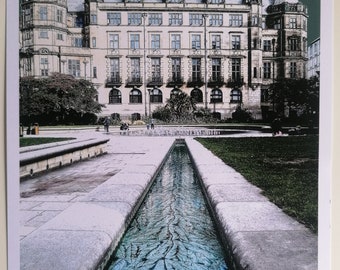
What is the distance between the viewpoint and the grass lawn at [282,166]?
226 centimetres

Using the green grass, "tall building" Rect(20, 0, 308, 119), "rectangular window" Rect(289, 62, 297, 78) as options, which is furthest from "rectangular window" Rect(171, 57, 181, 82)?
the green grass

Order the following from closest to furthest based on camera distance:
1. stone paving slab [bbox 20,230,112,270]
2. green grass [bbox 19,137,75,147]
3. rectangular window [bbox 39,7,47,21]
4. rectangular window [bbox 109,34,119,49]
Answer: stone paving slab [bbox 20,230,112,270]
green grass [bbox 19,137,75,147]
rectangular window [bbox 39,7,47,21]
rectangular window [bbox 109,34,119,49]

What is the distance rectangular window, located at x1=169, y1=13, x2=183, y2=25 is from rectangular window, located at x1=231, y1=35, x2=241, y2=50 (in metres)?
0.33

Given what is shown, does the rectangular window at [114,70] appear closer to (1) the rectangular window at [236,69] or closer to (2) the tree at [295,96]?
(1) the rectangular window at [236,69]

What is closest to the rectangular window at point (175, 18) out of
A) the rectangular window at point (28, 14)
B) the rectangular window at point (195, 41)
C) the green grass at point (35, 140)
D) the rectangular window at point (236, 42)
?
the rectangular window at point (195, 41)

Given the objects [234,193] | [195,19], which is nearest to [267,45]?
[195,19]

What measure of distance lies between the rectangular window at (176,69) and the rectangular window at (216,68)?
0.21 meters

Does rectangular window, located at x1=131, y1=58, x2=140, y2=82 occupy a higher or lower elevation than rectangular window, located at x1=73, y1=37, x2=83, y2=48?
lower

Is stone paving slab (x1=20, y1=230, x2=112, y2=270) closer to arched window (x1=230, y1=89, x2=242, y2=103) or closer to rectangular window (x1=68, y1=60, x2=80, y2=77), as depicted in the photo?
rectangular window (x1=68, y1=60, x2=80, y2=77)

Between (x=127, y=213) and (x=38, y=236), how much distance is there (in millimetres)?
488

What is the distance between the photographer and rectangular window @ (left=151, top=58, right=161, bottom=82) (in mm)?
2455
